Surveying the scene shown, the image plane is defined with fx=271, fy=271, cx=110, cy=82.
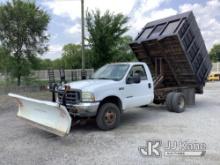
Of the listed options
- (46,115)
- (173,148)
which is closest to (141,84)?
(173,148)

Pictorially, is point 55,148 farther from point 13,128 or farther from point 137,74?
point 137,74

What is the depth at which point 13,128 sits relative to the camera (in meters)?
7.79

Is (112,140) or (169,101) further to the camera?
(169,101)

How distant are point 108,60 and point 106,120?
1336 centimetres

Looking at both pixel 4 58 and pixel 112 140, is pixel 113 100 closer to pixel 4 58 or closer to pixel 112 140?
pixel 112 140

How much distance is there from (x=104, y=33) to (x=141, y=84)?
1201 cm

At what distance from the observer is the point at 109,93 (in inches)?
289

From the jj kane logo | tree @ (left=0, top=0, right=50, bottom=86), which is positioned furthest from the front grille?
tree @ (left=0, top=0, right=50, bottom=86)

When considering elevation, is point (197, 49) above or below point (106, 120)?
above

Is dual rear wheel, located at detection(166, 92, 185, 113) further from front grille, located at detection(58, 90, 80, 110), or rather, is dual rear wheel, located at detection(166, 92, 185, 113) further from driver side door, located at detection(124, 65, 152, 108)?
front grille, located at detection(58, 90, 80, 110)

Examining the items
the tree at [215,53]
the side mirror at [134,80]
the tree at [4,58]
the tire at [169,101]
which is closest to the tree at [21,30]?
the tree at [4,58]

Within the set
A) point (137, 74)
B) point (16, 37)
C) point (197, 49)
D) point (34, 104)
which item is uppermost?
point (16, 37)

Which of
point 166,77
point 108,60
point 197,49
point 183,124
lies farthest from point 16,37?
point 183,124

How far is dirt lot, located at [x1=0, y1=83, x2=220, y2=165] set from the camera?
5.15 m
